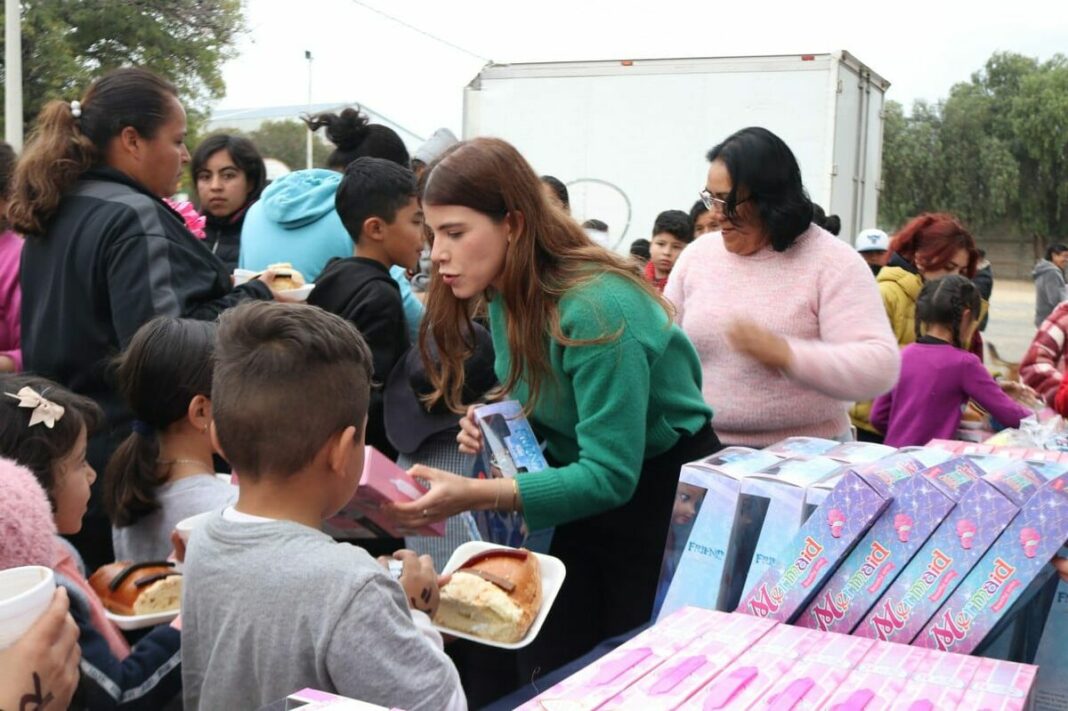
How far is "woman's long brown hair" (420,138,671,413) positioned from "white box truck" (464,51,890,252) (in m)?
7.71

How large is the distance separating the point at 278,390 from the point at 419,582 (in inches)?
17.5

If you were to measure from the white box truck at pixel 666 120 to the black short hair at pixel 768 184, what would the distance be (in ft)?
23.0

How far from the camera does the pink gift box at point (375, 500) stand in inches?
75.6

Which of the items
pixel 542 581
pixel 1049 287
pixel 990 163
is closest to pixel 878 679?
pixel 542 581

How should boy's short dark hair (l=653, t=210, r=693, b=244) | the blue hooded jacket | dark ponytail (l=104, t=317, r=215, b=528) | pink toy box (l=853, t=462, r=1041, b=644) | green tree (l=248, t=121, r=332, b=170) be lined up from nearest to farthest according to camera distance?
pink toy box (l=853, t=462, r=1041, b=644), dark ponytail (l=104, t=317, r=215, b=528), the blue hooded jacket, boy's short dark hair (l=653, t=210, r=693, b=244), green tree (l=248, t=121, r=332, b=170)

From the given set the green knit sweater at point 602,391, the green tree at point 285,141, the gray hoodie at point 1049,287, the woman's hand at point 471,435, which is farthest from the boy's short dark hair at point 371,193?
the green tree at point 285,141

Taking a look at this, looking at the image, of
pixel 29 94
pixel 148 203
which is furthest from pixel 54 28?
pixel 148 203

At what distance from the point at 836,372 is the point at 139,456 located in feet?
5.81

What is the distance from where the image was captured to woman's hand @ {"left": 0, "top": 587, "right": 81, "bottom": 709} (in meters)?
1.36

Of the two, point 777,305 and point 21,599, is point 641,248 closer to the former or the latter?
point 777,305

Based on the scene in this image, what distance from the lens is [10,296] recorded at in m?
3.35

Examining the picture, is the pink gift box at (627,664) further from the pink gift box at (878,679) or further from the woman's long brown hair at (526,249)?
the woman's long brown hair at (526,249)

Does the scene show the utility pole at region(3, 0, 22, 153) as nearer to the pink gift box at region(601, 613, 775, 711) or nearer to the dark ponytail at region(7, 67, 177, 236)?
the dark ponytail at region(7, 67, 177, 236)

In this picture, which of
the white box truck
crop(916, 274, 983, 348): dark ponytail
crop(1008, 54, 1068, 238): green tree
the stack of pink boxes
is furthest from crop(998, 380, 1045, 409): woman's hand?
crop(1008, 54, 1068, 238): green tree
